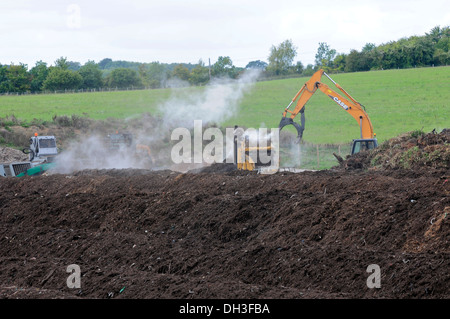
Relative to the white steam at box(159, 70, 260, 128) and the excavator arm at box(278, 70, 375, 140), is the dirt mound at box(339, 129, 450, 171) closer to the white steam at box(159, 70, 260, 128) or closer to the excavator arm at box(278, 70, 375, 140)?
the excavator arm at box(278, 70, 375, 140)

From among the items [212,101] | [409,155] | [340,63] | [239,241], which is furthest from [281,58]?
[239,241]

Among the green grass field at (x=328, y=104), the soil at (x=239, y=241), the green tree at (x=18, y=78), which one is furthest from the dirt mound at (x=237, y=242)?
the green tree at (x=18, y=78)

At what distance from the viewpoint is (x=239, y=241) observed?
1037 cm

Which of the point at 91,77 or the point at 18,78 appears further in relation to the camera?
the point at 18,78

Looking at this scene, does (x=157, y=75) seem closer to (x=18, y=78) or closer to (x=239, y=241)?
(x=18, y=78)

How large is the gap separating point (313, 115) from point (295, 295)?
4169 centimetres

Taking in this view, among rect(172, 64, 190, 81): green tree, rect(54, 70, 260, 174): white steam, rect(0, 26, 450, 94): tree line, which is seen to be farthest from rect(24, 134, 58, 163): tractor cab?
rect(0, 26, 450, 94): tree line

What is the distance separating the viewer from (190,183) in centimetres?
1638

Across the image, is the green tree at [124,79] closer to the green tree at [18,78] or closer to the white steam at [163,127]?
the green tree at [18,78]

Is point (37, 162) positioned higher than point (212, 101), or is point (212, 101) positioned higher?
point (212, 101)

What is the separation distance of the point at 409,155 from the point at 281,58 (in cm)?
4048

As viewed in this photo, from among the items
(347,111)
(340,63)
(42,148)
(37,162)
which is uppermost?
(340,63)
